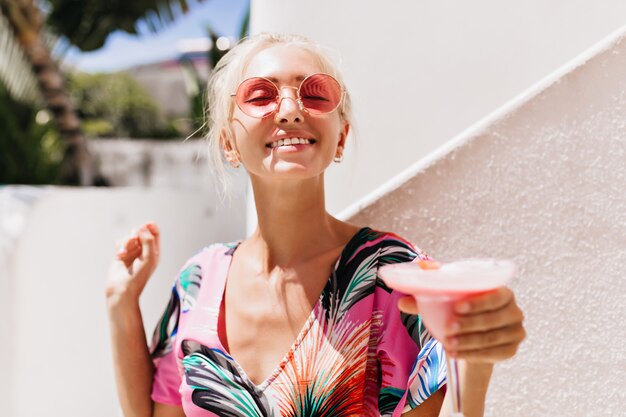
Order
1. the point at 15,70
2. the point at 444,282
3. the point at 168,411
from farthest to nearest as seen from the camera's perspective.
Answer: the point at 15,70
the point at 168,411
the point at 444,282

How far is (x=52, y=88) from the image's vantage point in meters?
8.51

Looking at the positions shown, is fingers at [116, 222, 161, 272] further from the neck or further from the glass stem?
the glass stem

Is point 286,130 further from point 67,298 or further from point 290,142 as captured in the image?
point 67,298

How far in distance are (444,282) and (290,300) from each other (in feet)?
2.30

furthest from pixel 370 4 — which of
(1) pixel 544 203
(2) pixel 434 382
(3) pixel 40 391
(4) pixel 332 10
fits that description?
(3) pixel 40 391

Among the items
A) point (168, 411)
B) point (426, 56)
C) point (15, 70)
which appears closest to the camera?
point (168, 411)

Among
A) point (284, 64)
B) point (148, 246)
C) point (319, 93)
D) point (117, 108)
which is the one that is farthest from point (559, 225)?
point (117, 108)

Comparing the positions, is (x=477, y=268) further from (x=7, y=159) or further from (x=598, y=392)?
(x=7, y=159)

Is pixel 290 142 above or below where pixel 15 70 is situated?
below

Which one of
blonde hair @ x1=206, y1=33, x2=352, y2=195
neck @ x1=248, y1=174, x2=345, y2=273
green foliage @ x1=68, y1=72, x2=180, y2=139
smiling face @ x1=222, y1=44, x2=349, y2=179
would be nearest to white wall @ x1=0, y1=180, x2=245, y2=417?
blonde hair @ x1=206, y1=33, x2=352, y2=195

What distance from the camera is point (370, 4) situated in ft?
8.09

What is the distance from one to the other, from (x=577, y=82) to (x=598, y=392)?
97cm

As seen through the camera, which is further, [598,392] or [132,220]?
[132,220]

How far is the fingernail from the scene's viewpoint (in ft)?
3.96
